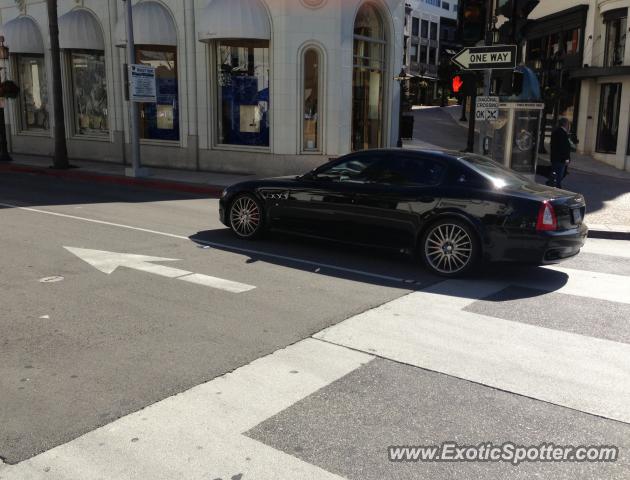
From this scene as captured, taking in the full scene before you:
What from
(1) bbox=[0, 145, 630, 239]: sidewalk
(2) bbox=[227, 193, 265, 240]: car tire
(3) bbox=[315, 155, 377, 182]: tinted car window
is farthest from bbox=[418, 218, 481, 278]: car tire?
(1) bbox=[0, 145, 630, 239]: sidewalk

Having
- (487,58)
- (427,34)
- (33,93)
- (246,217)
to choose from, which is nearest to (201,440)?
(246,217)

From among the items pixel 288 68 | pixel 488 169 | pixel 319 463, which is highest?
pixel 288 68

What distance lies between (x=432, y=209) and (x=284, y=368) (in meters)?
3.71

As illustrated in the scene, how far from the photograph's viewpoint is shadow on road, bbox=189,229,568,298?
25.1 feet

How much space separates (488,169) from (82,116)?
64.0 ft

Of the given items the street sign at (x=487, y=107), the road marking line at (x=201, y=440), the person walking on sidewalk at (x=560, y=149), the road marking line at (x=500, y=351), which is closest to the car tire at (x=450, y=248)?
the road marking line at (x=500, y=351)

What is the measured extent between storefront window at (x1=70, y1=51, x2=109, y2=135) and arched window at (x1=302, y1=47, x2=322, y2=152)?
336 inches

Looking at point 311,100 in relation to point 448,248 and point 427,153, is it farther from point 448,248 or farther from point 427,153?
point 448,248

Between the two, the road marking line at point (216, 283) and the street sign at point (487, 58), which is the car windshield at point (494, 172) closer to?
the road marking line at point (216, 283)

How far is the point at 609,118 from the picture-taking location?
78.1ft

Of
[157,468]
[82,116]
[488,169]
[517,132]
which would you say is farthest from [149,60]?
[157,468]

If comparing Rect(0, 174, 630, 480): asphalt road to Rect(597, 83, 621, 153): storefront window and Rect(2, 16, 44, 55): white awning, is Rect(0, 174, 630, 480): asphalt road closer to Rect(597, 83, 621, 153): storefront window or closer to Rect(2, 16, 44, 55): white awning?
Rect(597, 83, 621, 153): storefront window

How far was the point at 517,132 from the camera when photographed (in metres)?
16.0

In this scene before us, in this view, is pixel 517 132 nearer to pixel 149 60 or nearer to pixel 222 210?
pixel 222 210
